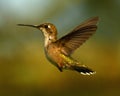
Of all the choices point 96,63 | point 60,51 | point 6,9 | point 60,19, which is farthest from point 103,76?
point 60,51

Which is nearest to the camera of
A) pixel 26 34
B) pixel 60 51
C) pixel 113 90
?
pixel 60 51

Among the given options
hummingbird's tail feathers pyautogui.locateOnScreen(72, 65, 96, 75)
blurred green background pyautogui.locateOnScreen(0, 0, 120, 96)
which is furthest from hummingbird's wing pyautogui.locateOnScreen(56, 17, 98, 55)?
blurred green background pyautogui.locateOnScreen(0, 0, 120, 96)

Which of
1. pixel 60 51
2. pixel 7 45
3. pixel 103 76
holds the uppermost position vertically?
pixel 60 51

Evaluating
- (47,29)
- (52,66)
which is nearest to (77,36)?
(47,29)

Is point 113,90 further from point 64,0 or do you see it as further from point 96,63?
point 64,0

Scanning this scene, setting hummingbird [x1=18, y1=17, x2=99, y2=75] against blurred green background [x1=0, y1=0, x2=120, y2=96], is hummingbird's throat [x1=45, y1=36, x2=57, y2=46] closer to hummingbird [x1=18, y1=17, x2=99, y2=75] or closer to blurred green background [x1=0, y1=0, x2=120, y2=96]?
hummingbird [x1=18, y1=17, x2=99, y2=75]

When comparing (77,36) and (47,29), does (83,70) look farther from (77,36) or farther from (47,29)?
(47,29)

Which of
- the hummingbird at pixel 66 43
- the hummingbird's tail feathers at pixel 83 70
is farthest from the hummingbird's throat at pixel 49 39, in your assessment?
the hummingbird's tail feathers at pixel 83 70

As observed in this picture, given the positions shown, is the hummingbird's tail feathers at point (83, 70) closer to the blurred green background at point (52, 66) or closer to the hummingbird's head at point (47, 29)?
the hummingbird's head at point (47, 29)
